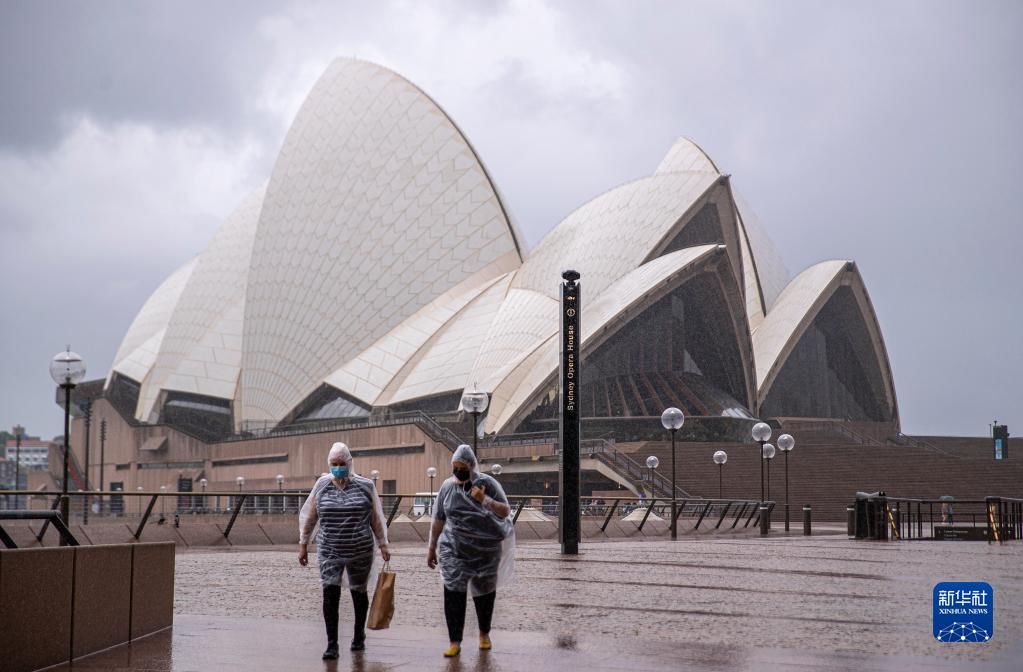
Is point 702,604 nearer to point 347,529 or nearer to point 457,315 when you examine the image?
point 347,529

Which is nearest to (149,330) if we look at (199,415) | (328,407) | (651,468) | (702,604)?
(199,415)

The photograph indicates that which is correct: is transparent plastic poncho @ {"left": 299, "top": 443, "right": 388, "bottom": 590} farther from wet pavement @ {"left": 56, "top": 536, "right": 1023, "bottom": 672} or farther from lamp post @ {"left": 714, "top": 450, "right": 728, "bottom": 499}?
lamp post @ {"left": 714, "top": 450, "right": 728, "bottom": 499}

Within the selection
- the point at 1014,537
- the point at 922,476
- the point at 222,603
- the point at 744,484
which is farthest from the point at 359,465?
the point at 222,603

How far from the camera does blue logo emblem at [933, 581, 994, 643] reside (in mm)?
6453

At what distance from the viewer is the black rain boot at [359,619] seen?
20.5ft

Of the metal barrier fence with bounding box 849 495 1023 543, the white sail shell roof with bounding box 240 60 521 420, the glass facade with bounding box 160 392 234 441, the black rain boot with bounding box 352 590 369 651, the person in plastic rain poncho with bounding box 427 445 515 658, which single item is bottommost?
the metal barrier fence with bounding box 849 495 1023 543

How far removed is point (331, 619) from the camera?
19.9ft

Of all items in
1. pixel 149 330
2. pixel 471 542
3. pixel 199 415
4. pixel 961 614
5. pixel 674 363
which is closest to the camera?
pixel 471 542

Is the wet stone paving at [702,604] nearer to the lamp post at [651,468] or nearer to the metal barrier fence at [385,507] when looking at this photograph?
the metal barrier fence at [385,507]

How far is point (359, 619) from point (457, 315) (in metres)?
41.1

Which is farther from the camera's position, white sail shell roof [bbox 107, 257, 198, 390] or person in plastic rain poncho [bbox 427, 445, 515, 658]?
white sail shell roof [bbox 107, 257, 198, 390]

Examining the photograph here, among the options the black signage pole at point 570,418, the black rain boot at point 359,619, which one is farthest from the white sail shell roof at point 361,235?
the black rain boot at point 359,619

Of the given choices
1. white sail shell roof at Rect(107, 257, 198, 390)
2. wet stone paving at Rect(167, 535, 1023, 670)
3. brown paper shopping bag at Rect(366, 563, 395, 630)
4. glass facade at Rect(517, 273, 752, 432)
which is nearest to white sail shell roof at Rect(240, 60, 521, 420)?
glass facade at Rect(517, 273, 752, 432)

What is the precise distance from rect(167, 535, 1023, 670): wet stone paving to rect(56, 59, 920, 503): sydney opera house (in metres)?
26.7
